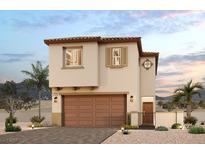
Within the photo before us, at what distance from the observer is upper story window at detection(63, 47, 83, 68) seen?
75.3 ft

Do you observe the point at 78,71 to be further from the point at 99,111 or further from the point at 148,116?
the point at 148,116

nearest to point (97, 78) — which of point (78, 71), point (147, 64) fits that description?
point (78, 71)

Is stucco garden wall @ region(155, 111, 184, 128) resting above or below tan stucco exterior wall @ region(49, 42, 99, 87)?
below

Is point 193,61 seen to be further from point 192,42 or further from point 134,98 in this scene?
point 134,98

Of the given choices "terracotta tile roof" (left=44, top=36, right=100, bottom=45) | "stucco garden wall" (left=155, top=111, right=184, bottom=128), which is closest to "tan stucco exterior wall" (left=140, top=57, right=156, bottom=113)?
"stucco garden wall" (left=155, top=111, right=184, bottom=128)

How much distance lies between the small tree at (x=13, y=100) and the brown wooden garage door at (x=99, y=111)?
793 centimetres

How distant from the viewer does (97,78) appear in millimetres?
22766

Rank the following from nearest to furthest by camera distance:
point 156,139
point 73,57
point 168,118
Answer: point 156,139 < point 168,118 < point 73,57

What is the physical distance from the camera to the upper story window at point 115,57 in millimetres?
23031

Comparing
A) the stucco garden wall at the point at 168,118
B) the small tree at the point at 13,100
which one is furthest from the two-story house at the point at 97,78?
the small tree at the point at 13,100

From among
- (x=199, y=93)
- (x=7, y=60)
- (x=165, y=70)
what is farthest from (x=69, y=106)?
(x=199, y=93)

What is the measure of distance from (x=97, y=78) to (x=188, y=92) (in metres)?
8.90

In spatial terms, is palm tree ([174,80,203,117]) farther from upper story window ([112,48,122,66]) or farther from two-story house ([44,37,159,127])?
upper story window ([112,48,122,66])

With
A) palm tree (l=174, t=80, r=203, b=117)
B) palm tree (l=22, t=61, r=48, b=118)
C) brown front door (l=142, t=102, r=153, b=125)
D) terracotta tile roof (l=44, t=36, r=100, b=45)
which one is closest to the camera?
terracotta tile roof (l=44, t=36, r=100, b=45)
